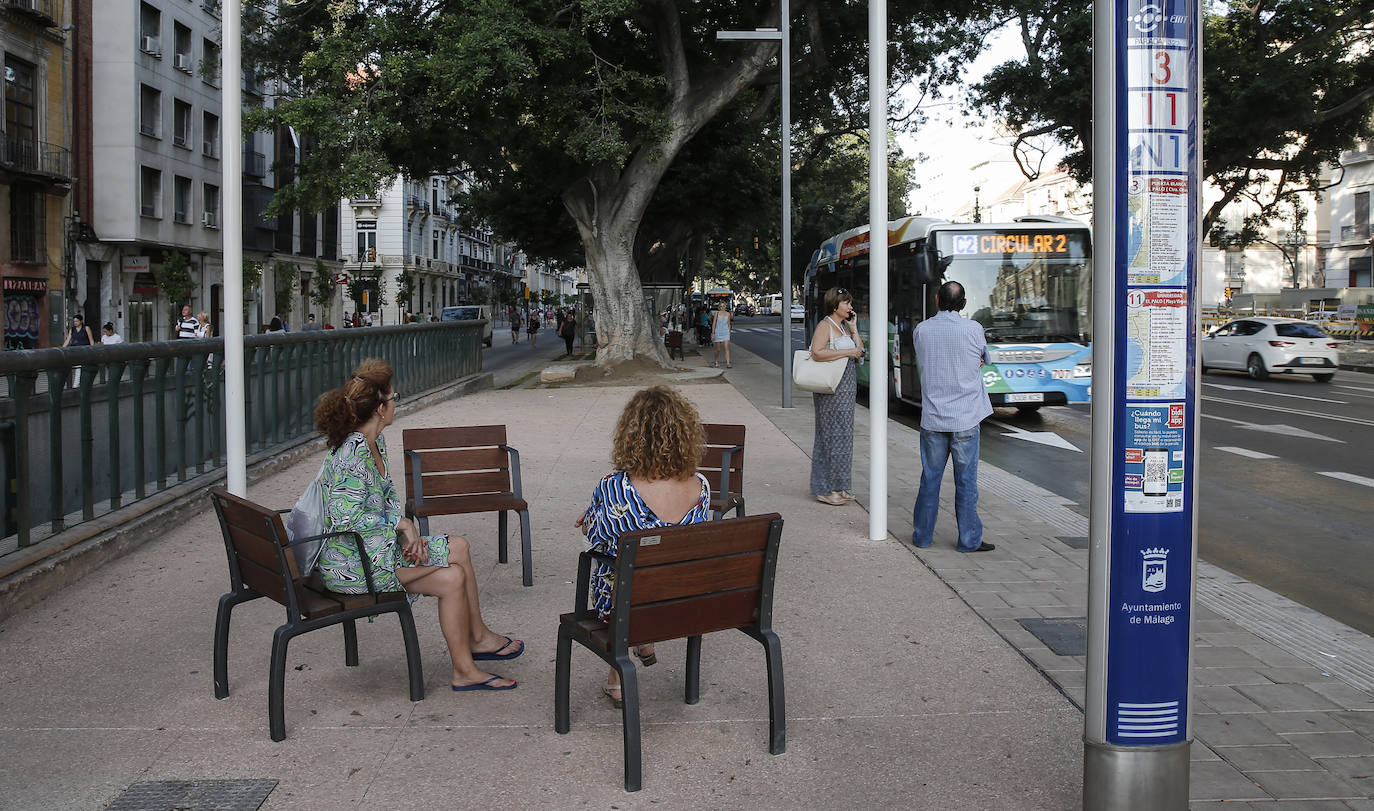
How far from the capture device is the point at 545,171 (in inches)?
1053

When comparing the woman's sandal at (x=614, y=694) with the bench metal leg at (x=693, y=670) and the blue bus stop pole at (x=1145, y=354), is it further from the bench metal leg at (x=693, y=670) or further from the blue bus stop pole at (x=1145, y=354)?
the blue bus stop pole at (x=1145, y=354)

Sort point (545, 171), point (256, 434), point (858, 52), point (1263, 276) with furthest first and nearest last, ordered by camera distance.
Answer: point (1263, 276) → point (858, 52) → point (545, 171) → point (256, 434)

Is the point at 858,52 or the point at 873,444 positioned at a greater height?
the point at 858,52

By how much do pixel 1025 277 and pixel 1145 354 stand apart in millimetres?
13987

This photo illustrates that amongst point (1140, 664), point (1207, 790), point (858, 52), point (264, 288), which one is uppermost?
point (858, 52)

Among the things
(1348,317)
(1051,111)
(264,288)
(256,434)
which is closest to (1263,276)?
(1348,317)

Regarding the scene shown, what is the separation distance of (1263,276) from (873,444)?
250ft

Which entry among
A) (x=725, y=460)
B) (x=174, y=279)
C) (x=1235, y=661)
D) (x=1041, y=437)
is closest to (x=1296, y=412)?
(x=1041, y=437)

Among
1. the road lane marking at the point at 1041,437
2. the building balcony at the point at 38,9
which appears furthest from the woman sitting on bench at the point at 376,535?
the building balcony at the point at 38,9

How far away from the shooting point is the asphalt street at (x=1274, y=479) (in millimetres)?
7309

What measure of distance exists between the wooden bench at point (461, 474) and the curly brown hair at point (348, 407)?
187 centimetres

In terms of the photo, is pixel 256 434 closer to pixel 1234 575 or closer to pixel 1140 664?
pixel 1234 575

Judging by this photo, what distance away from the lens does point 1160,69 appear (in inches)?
123

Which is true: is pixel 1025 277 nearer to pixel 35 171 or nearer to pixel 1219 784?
pixel 1219 784
